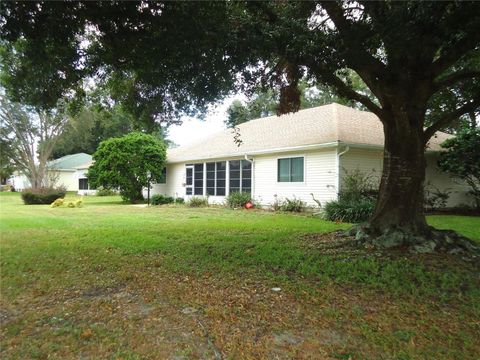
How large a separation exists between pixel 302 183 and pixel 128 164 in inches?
453

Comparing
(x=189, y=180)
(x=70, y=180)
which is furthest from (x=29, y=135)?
(x=189, y=180)

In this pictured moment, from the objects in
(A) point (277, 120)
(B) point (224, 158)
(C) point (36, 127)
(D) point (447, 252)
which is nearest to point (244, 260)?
(D) point (447, 252)

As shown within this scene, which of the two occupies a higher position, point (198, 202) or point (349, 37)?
point (349, 37)

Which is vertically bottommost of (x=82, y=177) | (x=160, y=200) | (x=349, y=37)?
(x=160, y=200)

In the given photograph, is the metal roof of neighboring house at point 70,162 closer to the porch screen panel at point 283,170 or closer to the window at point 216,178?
the window at point 216,178

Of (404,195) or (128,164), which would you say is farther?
(128,164)

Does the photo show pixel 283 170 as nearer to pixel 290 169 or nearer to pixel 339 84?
pixel 290 169

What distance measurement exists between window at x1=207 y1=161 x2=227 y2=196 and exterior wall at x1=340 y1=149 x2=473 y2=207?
7230 mm

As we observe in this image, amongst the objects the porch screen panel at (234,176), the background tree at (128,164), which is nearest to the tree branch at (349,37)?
the porch screen panel at (234,176)

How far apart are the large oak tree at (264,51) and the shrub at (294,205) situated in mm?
7425

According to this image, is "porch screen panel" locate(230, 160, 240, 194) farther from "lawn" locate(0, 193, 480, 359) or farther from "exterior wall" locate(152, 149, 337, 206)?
"lawn" locate(0, 193, 480, 359)

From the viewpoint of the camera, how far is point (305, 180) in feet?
49.9

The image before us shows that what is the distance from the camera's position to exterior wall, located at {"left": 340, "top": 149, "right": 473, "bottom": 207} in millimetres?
14258

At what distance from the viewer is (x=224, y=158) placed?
1939 cm
